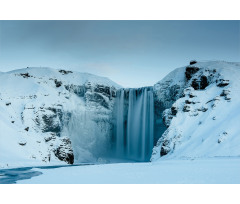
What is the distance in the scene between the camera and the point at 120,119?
195 feet

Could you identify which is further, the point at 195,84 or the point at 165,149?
the point at 195,84

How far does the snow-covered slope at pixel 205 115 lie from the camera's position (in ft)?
101

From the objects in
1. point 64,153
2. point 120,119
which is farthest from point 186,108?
point 120,119

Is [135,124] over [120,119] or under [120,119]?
under

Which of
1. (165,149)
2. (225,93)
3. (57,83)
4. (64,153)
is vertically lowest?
(64,153)

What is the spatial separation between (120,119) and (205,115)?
928 inches

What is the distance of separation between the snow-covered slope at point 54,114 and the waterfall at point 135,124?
236 centimetres

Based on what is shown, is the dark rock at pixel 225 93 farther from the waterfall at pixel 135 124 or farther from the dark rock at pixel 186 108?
the waterfall at pixel 135 124

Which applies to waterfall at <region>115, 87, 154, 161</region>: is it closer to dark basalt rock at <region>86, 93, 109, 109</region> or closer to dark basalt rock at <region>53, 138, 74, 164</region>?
dark basalt rock at <region>86, 93, 109, 109</region>

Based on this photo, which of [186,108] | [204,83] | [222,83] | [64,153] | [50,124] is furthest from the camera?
[50,124]

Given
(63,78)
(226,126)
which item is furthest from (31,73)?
(226,126)

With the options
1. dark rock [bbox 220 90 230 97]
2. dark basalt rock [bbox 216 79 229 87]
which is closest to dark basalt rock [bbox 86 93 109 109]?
dark basalt rock [bbox 216 79 229 87]

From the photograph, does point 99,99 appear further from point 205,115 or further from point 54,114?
point 205,115

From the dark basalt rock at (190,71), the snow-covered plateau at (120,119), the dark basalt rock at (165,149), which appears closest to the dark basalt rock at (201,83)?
the snow-covered plateau at (120,119)
